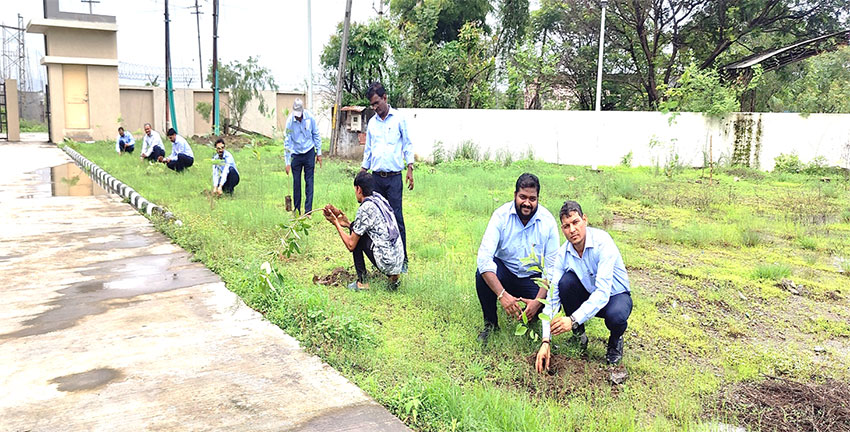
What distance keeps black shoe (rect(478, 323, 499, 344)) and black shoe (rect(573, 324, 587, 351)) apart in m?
0.55

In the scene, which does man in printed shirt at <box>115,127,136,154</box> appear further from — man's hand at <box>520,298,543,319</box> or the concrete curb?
man's hand at <box>520,298,543,319</box>

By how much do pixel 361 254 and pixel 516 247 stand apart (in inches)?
65.5

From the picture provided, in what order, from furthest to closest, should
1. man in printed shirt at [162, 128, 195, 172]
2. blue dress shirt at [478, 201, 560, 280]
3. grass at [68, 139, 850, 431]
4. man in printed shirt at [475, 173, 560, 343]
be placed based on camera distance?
man in printed shirt at [162, 128, 195, 172] → blue dress shirt at [478, 201, 560, 280] → man in printed shirt at [475, 173, 560, 343] → grass at [68, 139, 850, 431]

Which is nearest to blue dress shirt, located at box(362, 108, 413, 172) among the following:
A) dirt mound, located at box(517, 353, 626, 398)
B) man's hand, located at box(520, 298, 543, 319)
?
man's hand, located at box(520, 298, 543, 319)

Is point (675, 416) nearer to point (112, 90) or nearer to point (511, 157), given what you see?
point (511, 157)

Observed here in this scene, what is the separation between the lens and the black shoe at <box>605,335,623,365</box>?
397 centimetres

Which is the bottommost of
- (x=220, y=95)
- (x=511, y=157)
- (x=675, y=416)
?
(x=675, y=416)

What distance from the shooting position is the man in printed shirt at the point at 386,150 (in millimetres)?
6348

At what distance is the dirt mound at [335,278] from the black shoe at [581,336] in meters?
2.16

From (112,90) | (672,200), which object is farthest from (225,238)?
(112,90)

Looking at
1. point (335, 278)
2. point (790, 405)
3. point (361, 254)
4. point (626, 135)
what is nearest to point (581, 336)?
point (790, 405)

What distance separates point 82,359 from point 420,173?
1092 centimetres

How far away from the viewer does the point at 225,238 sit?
274 inches

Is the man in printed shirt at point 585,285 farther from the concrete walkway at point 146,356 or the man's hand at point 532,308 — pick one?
the concrete walkway at point 146,356
